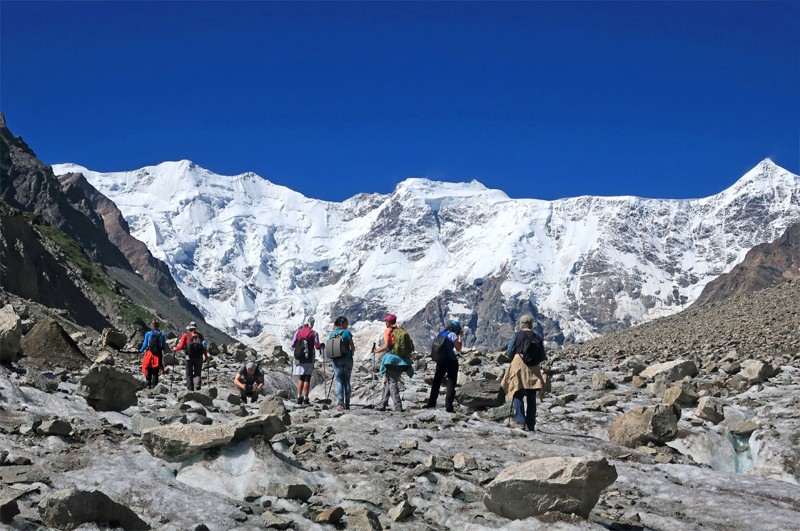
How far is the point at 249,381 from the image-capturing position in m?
21.4

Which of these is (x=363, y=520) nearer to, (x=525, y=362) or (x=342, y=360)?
(x=525, y=362)

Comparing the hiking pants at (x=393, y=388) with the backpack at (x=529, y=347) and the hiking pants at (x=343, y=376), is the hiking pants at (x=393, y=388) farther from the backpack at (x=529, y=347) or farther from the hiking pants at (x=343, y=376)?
the backpack at (x=529, y=347)

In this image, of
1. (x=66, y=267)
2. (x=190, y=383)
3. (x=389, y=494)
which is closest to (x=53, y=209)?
(x=66, y=267)

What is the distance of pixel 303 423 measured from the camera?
16859 mm

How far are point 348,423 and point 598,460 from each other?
6.45 meters

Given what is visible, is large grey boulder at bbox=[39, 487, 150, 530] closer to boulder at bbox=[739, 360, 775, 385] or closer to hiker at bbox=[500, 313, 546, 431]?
hiker at bbox=[500, 313, 546, 431]

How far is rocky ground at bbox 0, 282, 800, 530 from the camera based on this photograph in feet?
36.6

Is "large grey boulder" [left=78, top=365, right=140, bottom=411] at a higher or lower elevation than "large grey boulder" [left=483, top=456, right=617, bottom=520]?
higher

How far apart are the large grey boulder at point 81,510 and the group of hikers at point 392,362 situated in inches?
Answer: 308

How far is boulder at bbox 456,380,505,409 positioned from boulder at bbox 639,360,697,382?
6.55 meters

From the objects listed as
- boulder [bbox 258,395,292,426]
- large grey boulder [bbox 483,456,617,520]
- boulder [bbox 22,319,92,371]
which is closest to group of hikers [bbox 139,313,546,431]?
boulder [bbox 22,319,92,371]

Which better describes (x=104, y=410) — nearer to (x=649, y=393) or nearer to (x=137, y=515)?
(x=137, y=515)

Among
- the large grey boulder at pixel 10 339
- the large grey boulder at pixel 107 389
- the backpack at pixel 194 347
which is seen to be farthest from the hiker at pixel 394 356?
the large grey boulder at pixel 10 339

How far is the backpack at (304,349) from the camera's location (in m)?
20.5
